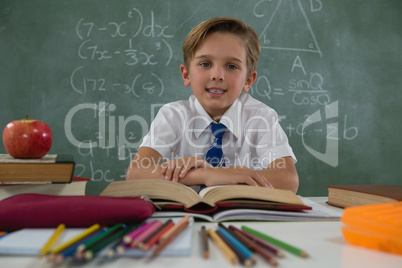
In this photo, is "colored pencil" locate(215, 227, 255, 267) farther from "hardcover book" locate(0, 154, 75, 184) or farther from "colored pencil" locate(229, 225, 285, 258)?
"hardcover book" locate(0, 154, 75, 184)

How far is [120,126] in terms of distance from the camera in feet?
7.98

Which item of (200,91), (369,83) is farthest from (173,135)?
(369,83)

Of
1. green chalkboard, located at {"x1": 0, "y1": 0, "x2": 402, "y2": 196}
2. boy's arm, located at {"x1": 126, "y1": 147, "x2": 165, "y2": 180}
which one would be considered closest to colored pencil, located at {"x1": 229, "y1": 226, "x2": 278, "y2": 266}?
boy's arm, located at {"x1": 126, "y1": 147, "x2": 165, "y2": 180}

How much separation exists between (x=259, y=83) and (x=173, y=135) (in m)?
1.32

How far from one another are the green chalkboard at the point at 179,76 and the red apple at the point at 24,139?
148 centimetres

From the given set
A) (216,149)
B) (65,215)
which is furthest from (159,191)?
(216,149)

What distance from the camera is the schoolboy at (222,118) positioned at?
1268 millimetres

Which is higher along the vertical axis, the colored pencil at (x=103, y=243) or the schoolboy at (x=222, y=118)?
the schoolboy at (x=222, y=118)

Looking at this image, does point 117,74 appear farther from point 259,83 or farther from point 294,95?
point 294,95

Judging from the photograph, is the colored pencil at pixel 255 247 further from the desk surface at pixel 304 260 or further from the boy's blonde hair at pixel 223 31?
the boy's blonde hair at pixel 223 31

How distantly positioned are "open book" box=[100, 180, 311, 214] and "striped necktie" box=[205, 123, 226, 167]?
577 mm

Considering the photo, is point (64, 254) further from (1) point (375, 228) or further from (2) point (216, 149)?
(2) point (216, 149)

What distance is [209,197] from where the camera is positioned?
0.67 m

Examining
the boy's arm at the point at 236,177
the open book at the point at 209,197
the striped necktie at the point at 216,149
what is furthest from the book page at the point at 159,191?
the striped necktie at the point at 216,149
